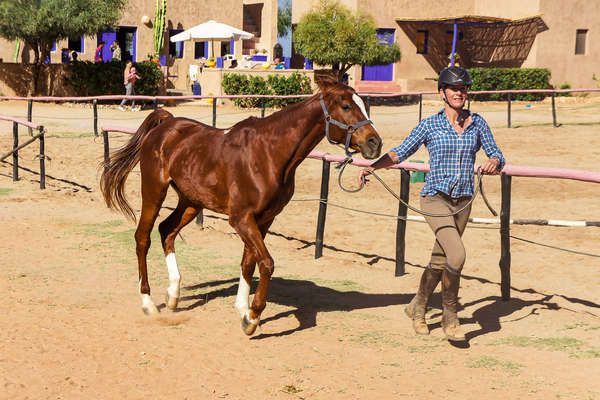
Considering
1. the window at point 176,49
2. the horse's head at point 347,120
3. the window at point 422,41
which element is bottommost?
the horse's head at point 347,120

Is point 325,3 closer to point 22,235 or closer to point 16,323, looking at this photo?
point 22,235

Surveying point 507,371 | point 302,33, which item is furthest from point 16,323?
point 302,33

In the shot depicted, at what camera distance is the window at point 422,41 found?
34.7 meters

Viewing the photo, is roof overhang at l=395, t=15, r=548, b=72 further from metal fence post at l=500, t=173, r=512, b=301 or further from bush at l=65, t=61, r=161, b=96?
metal fence post at l=500, t=173, r=512, b=301

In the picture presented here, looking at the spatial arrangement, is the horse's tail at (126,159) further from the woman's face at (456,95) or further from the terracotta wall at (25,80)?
the terracotta wall at (25,80)

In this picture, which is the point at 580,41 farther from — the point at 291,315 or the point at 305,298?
the point at 291,315

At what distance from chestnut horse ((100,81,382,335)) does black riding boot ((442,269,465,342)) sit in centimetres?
104

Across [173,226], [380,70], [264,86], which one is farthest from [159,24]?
[173,226]

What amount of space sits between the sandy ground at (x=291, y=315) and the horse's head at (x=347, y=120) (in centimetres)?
142

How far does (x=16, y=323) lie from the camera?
604cm

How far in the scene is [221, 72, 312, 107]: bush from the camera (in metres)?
25.8

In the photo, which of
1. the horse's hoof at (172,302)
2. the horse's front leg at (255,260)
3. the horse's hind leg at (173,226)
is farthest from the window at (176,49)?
the horse's front leg at (255,260)

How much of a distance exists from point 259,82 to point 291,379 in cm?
2194

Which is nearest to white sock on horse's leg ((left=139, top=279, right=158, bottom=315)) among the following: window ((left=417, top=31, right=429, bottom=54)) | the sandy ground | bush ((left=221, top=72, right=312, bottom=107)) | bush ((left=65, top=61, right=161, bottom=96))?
the sandy ground
